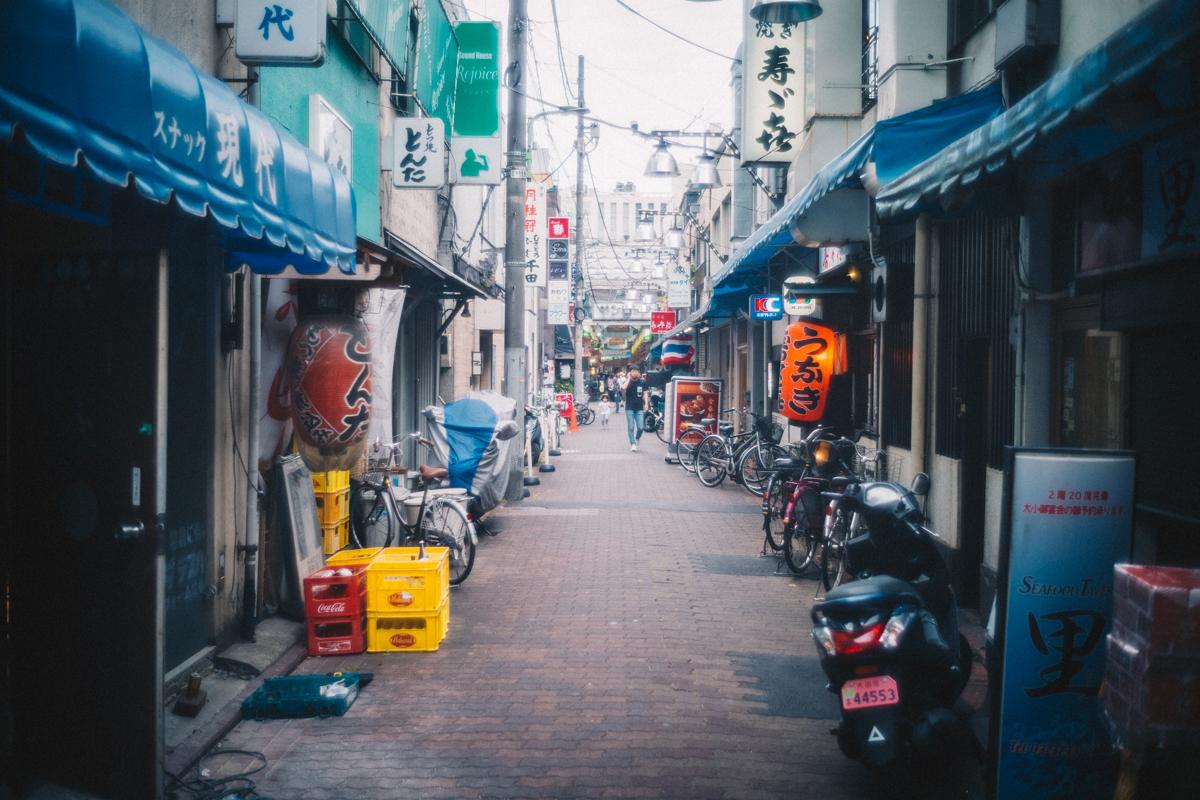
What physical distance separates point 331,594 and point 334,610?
0.41 feet

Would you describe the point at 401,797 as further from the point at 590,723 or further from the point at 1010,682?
the point at 1010,682

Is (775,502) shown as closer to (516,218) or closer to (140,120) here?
(516,218)

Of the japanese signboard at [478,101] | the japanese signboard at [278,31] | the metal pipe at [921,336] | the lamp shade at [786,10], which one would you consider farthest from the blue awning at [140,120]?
the japanese signboard at [478,101]

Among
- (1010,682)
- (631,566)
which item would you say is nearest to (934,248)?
(631,566)

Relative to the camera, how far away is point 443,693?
5.77m

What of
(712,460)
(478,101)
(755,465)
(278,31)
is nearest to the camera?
(278,31)

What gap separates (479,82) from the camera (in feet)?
41.8

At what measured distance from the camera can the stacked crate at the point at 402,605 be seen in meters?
6.62

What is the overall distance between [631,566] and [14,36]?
25.9ft

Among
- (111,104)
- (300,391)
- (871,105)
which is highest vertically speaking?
(871,105)

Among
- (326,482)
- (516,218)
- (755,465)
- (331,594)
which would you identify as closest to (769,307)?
(755,465)

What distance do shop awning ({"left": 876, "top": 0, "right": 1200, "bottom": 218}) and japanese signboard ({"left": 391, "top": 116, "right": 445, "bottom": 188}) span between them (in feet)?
21.0

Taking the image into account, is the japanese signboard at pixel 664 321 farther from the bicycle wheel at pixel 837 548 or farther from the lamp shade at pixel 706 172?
the bicycle wheel at pixel 837 548

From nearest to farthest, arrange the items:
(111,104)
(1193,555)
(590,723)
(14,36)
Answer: (14,36)
(111,104)
(1193,555)
(590,723)
